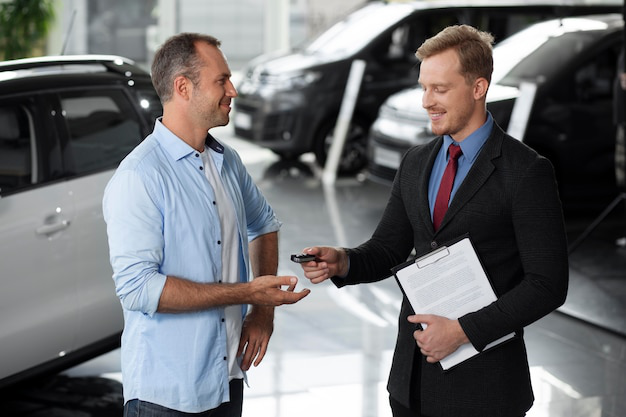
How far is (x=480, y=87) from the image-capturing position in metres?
2.62

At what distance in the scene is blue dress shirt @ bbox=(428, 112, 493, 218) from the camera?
8.75 ft

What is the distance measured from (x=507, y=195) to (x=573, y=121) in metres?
6.64

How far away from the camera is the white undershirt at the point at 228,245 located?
9.07ft

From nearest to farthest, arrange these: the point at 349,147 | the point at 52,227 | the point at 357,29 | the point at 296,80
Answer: the point at 52,227
the point at 296,80
the point at 349,147
the point at 357,29

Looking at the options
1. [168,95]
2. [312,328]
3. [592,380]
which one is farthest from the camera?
[312,328]

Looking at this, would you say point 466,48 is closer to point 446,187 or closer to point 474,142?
point 474,142

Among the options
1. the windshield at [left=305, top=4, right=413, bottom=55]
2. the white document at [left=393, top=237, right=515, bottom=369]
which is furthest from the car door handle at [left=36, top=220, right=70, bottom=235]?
the windshield at [left=305, top=4, right=413, bottom=55]

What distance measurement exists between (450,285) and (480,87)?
0.50 meters

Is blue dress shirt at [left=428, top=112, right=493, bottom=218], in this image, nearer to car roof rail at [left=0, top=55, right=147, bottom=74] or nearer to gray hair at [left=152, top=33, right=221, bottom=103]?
gray hair at [left=152, top=33, right=221, bottom=103]

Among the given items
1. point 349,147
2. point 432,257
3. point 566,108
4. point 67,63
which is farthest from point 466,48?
point 349,147

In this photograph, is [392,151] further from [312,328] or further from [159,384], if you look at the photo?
[159,384]

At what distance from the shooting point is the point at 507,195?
Answer: 2564 mm

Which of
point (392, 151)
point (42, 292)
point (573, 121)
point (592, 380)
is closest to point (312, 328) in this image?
point (592, 380)

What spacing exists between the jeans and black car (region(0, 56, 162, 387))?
1.85 m
